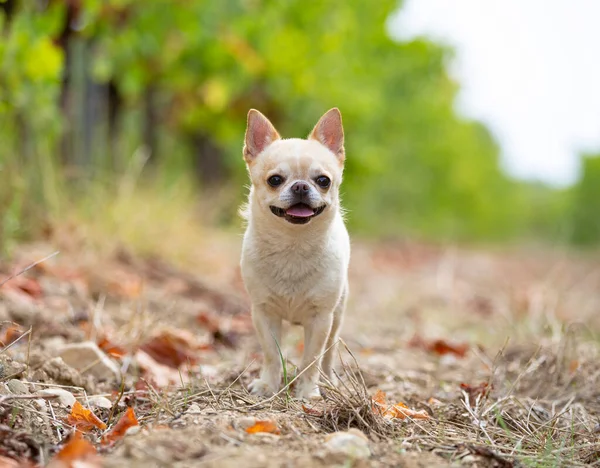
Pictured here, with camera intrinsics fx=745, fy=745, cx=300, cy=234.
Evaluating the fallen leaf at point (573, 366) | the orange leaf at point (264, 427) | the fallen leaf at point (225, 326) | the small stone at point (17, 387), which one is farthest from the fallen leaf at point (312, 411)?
the fallen leaf at point (225, 326)

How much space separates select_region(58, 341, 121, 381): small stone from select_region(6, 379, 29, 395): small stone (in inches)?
28.7

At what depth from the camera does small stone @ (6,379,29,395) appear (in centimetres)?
301

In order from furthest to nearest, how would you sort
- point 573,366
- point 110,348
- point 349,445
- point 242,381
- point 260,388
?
point 573,366 → point 110,348 → point 242,381 → point 260,388 → point 349,445

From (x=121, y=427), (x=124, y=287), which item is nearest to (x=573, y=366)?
(x=121, y=427)

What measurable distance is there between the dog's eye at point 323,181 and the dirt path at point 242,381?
88cm

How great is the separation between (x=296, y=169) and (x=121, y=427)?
59.4 inches

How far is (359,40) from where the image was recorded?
69.3 feet

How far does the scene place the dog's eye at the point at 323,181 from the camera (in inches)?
144

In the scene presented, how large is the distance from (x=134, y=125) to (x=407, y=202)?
1505cm

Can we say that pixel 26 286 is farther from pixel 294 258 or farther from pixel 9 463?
pixel 9 463

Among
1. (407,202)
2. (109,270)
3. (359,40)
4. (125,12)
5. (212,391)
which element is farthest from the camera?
(407,202)

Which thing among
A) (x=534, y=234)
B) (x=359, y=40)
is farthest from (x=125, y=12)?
(x=534, y=234)

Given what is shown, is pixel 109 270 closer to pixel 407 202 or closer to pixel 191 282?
pixel 191 282

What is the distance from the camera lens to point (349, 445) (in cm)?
255
